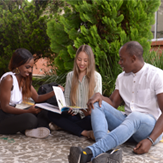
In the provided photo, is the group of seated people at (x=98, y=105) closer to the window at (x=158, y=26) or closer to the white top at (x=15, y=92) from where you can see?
the white top at (x=15, y=92)

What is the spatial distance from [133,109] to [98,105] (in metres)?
0.40

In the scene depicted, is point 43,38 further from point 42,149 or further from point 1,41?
point 42,149

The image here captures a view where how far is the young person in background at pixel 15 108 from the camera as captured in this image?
9.59 feet

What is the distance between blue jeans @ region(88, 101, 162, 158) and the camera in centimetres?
206

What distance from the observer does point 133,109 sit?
99.9 inches

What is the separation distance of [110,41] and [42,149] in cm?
349

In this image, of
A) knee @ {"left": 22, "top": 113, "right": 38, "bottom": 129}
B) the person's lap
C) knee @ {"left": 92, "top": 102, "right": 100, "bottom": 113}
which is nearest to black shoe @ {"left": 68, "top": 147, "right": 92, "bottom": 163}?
knee @ {"left": 92, "top": 102, "right": 100, "bottom": 113}

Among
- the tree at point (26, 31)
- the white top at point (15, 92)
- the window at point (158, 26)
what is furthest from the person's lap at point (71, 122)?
the window at point (158, 26)

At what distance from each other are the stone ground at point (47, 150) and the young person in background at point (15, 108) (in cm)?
12

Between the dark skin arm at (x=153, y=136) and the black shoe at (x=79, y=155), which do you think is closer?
the black shoe at (x=79, y=155)

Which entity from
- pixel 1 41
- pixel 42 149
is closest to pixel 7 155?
pixel 42 149

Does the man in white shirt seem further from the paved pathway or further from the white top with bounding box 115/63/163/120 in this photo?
the paved pathway

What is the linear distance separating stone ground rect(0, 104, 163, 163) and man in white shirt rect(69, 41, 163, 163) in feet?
0.42

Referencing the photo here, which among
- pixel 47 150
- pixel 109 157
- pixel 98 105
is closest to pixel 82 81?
pixel 98 105
